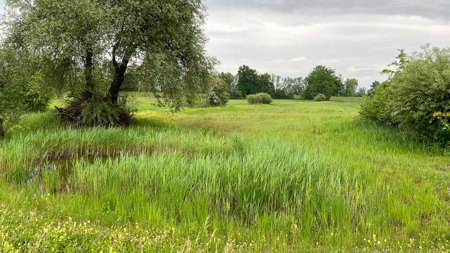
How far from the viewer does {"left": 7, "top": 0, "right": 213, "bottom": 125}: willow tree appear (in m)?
12.3

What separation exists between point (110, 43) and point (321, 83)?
329 feet

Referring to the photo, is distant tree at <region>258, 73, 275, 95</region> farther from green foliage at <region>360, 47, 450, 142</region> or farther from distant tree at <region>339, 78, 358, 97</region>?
green foliage at <region>360, 47, 450, 142</region>

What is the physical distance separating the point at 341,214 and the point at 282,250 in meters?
1.62

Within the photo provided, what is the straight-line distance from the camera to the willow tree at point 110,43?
483 inches

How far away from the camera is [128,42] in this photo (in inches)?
527

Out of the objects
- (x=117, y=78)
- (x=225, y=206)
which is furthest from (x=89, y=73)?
(x=225, y=206)

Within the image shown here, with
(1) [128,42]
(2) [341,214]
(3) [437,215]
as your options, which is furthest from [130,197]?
(1) [128,42]

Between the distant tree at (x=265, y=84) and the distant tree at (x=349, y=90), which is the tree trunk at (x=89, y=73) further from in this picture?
the distant tree at (x=349, y=90)

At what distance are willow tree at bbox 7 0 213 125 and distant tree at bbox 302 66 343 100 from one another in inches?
3537

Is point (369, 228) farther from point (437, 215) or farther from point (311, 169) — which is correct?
point (311, 169)

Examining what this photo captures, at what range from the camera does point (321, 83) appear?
10156 cm

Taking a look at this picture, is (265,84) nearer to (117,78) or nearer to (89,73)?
(117,78)

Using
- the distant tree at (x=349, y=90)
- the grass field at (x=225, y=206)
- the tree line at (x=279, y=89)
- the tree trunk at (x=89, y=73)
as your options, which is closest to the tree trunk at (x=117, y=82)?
the tree trunk at (x=89, y=73)

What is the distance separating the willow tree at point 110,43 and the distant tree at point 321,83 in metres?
89.8
